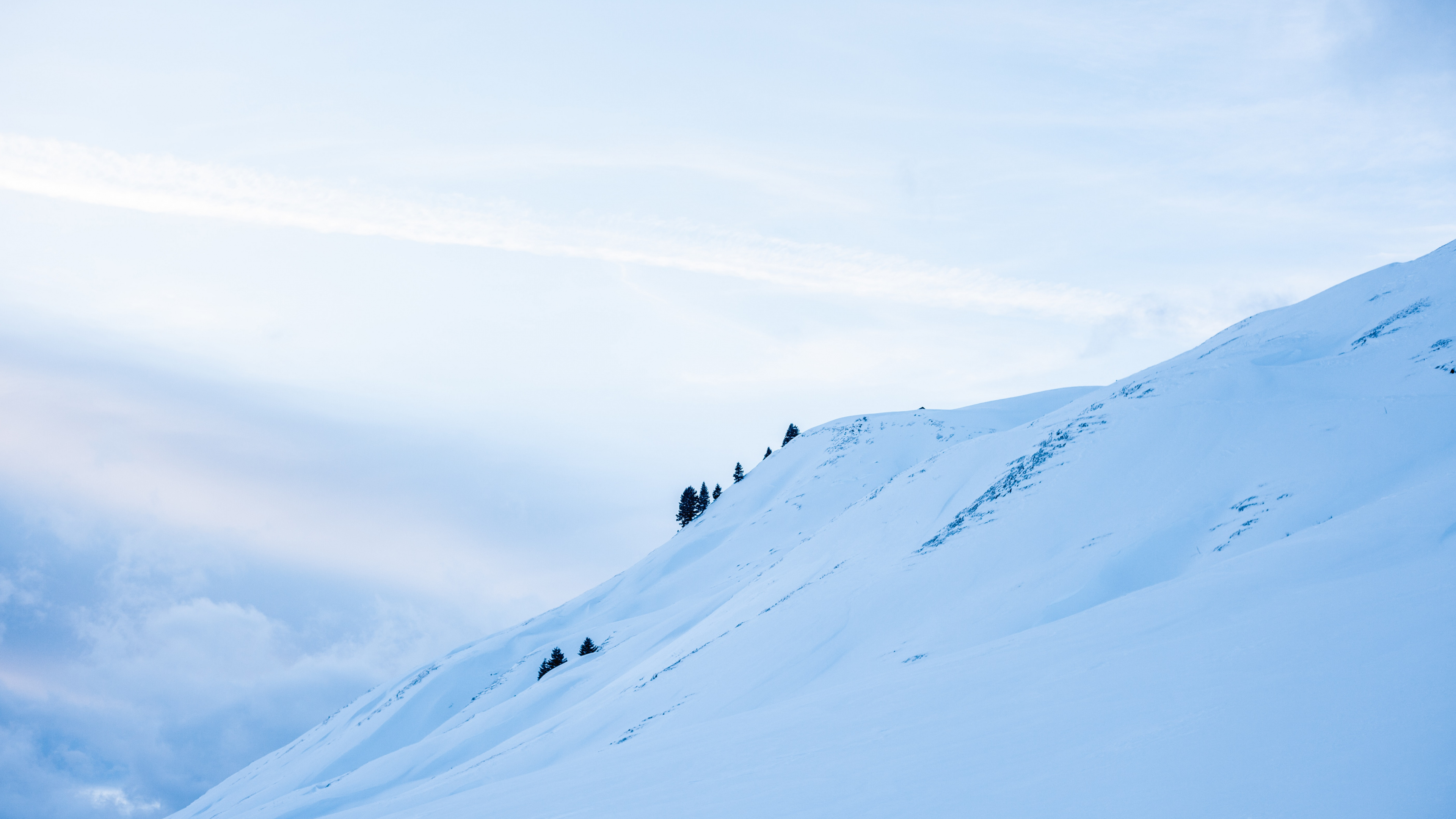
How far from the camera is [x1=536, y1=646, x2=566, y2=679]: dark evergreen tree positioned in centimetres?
4391

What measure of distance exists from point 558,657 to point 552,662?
41 cm

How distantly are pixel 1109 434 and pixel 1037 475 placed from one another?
2264 mm

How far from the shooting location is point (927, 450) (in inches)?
2406

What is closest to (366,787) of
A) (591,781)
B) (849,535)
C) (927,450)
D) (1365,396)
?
(849,535)

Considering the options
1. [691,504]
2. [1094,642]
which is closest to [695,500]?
[691,504]

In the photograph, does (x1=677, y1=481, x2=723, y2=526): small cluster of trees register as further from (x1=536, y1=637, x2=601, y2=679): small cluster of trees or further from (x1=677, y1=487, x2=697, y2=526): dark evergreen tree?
(x1=536, y1=637, x2=601, y2=679): small cluster of trees

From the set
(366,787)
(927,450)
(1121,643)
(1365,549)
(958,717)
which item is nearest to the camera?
(958,717)

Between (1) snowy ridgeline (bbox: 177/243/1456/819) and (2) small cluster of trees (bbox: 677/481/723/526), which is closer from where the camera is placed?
(1) snowy ridgeline (bbox: 177/243/1456/819)

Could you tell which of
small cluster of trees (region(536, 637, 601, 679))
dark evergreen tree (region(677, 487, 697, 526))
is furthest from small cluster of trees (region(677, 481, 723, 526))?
small cluster of trees (region(536, 637, 601, 679))

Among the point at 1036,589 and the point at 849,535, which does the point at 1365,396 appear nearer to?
the point at 1036,589

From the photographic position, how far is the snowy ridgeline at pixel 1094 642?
7.62m

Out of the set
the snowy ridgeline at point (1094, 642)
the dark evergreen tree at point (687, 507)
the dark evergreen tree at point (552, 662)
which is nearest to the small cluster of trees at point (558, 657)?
the dark evergreen tree at point (552, 662)

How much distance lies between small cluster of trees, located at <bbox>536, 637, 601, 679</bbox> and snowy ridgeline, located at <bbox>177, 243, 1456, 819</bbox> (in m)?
1.88

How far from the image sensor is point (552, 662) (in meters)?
44.2
